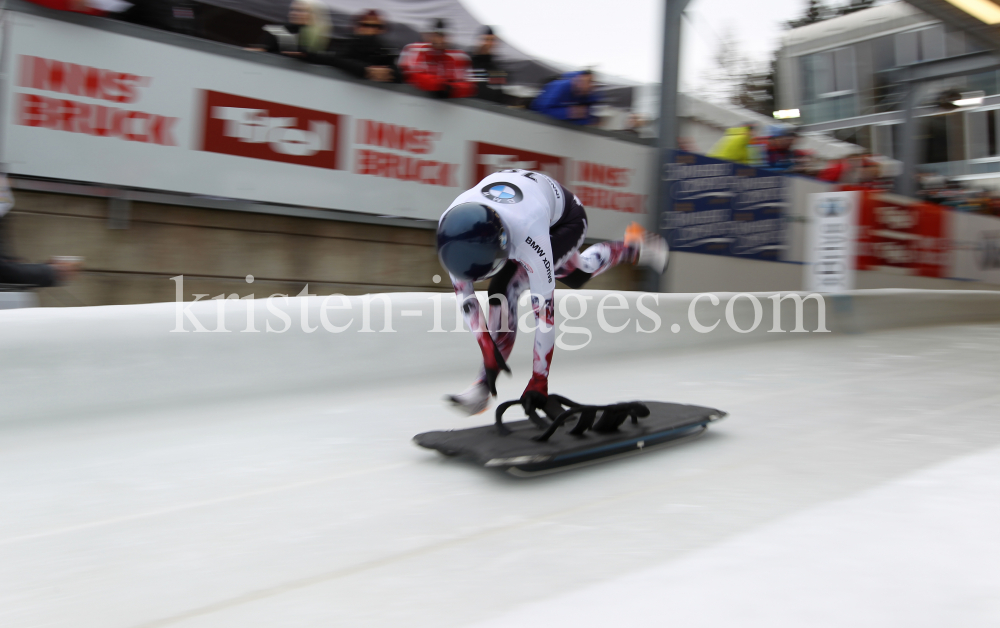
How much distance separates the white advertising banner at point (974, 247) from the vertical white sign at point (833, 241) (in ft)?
14.8

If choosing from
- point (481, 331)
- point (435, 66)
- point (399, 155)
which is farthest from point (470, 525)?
point (435, 66)

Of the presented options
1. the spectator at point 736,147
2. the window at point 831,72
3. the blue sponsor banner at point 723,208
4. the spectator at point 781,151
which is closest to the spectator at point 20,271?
the blue sponsor banner at point 723,208

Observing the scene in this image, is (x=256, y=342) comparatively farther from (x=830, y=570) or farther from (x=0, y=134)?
(x=830, y=570)

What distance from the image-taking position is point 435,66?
5906 mm

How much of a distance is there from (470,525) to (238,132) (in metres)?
3.94

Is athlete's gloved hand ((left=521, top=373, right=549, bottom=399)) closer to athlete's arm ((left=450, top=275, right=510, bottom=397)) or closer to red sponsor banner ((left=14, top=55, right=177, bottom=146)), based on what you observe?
athlete's arm ((left=450, top=275, right=510, bottom=397))

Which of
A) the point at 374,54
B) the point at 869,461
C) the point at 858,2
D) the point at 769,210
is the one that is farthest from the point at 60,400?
the point at 858,2

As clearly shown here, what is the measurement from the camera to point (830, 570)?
5.05 ft

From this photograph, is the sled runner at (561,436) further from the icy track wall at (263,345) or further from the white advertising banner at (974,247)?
the white advertising banner at (974,247)

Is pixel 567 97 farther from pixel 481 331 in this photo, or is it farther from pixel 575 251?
pixel 481 331

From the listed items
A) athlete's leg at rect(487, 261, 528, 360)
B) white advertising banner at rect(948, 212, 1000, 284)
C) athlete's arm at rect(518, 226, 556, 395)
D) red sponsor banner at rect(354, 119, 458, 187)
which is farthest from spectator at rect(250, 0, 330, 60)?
white advertising banner at rect(948, 212, 1000, 284)

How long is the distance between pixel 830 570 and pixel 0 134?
4607mm

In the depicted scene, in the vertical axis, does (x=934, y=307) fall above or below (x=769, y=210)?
below

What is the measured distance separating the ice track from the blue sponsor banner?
415cm
